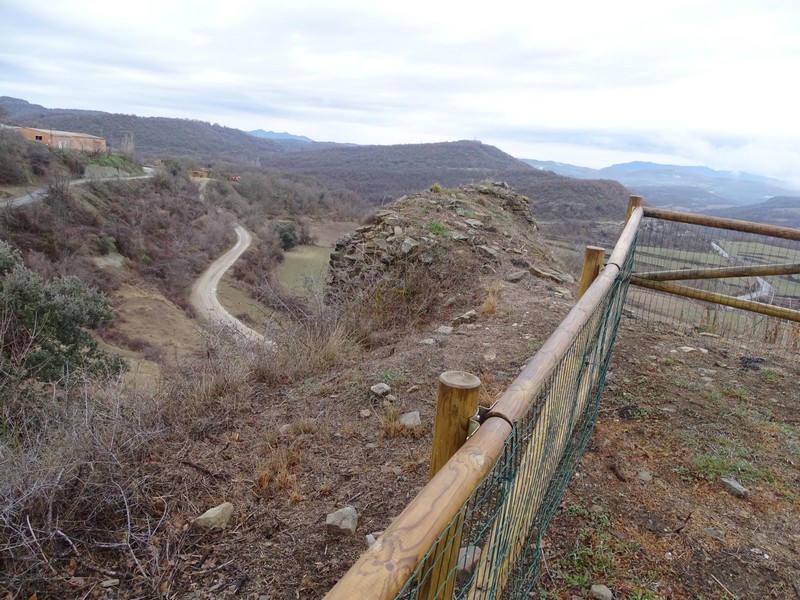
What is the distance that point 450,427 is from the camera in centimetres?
122

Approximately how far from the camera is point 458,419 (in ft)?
3.98

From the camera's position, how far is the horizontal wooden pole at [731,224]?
3.64 metres

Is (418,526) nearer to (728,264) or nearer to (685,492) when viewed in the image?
(685,492)

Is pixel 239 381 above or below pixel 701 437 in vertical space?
below

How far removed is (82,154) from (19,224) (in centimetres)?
2205

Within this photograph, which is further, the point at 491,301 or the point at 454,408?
the point at 491,301

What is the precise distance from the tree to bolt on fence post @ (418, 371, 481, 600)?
12.4m

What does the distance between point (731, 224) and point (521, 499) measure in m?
3.16

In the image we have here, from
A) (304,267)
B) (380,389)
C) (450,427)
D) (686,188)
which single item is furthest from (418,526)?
(686,188)

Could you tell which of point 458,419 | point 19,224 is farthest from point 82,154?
point 458,419

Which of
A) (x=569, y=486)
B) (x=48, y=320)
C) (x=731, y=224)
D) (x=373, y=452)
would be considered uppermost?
(x=731, y=224)

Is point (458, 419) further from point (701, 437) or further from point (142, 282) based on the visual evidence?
point (142, 282)

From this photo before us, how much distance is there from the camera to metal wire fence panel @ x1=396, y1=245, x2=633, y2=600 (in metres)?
1.22

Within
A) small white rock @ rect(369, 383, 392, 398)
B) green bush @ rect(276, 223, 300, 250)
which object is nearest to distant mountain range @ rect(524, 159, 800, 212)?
small white rock @ rect(369, 383, 392, 398)
